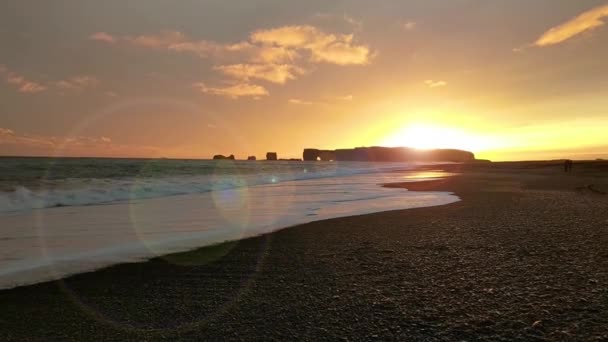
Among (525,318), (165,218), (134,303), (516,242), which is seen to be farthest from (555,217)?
(165,218)

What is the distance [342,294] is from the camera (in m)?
4.03

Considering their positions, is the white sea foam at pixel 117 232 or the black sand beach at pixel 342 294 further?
the white sea foam at pixel 117 232

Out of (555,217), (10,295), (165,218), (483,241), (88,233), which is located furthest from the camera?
(165,218)

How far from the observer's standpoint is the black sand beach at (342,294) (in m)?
3.19

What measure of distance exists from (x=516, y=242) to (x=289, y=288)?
466 centimetres

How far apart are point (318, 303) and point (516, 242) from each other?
4638 millimetres

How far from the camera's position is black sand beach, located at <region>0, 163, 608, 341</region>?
3191mm

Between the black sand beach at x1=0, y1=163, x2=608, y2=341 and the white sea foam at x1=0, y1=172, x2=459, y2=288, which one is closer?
the black sand beach at x1=0, y1=163, x2=608, y2=341

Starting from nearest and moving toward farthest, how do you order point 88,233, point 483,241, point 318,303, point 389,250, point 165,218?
1. point 318,303
2. point 389,250
3. point 483,241
4. point 88,233
5. point 165,218

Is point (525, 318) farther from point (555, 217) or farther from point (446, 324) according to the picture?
point (555, 217)

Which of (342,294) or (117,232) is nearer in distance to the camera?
(342,294)

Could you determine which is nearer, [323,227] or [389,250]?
[389,250]

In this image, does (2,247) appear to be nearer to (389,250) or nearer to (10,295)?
(10,295)

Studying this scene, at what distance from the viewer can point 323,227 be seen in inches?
339
